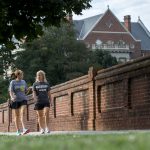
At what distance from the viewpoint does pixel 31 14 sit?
16594 millimetres

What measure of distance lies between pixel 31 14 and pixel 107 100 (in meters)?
3.37

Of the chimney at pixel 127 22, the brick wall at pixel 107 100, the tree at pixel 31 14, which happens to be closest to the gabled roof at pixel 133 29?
the chimney at pixel 127 22

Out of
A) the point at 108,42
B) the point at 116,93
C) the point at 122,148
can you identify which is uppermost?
the point at 108,42

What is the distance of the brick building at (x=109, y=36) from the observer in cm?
10538

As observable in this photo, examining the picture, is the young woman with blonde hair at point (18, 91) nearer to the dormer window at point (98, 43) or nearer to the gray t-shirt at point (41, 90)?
the gray t-shirt at point (41, 90)

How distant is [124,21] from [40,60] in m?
48.8

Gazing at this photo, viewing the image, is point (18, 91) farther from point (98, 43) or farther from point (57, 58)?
point (98, 43)

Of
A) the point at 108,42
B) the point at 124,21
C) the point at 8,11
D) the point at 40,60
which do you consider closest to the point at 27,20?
the point at 8,11

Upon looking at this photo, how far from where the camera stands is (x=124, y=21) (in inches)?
4751

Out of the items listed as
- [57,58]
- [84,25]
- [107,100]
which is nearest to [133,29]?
[84,25]

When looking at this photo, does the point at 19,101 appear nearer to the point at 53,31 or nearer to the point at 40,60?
the point at 40,60

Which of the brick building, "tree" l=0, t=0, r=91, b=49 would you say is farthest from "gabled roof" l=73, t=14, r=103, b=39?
"tree" l=0, t=0, r=91, b=49

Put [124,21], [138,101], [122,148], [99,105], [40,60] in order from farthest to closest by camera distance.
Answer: [124,21] < [40,60] < [99,105] < [138,101] < [122,148]

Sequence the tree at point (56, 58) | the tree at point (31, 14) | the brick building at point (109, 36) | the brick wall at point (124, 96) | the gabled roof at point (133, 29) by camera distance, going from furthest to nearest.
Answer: the gabled roof at point (133, 29) → the brick building at point (109, 36) → the tree at point (56, 58) → the tree at point (31, 14) → the brick wall at point (124, 96)
